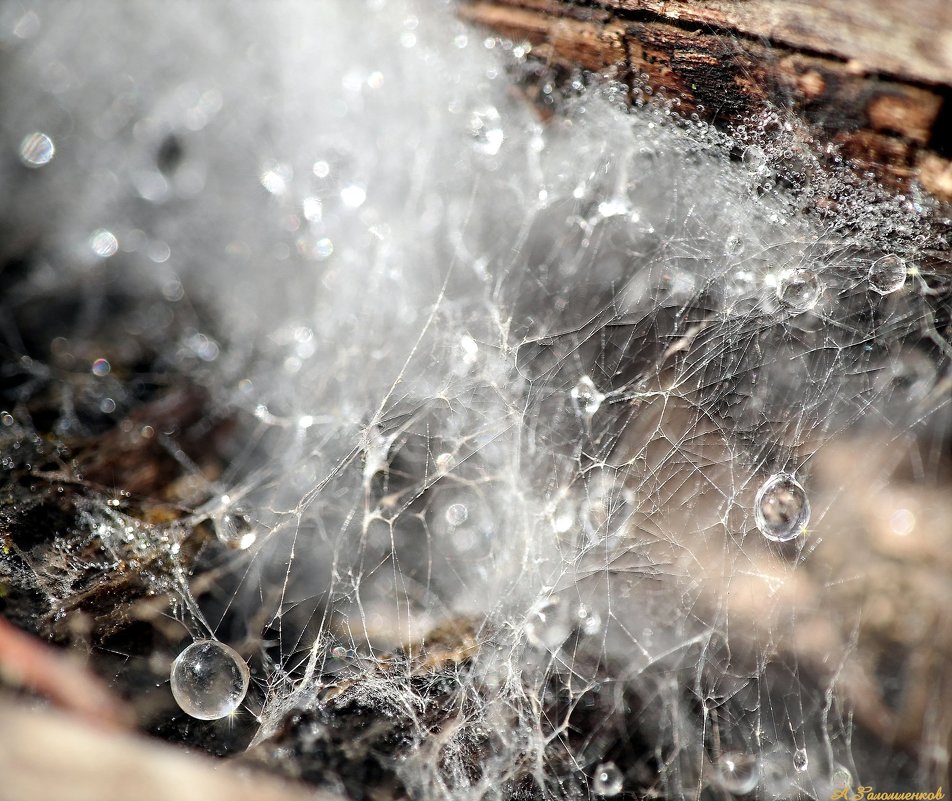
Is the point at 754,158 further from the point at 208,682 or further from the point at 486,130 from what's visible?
the point at 208,682

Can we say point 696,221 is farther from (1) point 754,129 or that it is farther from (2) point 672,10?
(2) point 672,10

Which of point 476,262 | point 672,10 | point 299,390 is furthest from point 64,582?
point 672,10

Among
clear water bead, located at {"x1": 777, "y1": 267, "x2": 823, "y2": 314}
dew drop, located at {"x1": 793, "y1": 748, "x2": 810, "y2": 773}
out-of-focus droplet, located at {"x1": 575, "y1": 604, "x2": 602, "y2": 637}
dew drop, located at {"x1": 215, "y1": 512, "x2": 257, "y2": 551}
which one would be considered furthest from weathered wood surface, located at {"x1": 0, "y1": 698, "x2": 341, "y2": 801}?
clear water bead, located at {"x1": 777, "y1": 267, "x2": 823, "y2": 314}

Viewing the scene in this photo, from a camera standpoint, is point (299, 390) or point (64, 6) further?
point (64, 6)

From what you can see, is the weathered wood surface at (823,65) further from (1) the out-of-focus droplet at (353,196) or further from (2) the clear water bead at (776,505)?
(1) the out-of-focus droplet at (353,196)

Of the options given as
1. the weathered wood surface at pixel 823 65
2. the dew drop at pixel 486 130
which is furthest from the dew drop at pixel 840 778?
the dew drop at pixel 486 130

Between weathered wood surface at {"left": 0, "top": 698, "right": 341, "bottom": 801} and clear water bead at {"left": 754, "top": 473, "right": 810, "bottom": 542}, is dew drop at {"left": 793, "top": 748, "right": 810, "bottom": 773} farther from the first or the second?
weathered wood surface at {"left": 0, "top": 698, "right": 341, "bottom": 801}
